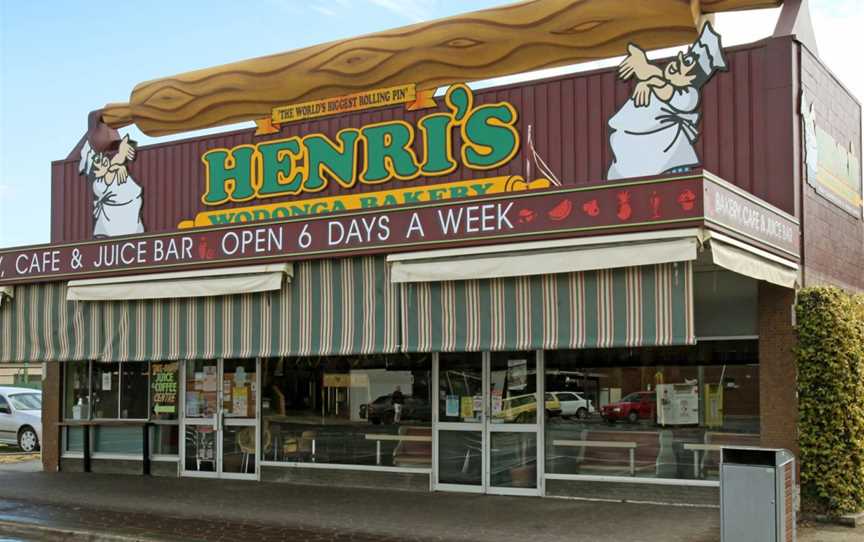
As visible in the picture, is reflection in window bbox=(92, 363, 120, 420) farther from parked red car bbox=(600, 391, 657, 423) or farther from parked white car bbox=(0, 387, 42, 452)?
parked red car bbox=(600, 391, 657, 423)

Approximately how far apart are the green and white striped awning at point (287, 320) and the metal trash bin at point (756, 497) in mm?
4241

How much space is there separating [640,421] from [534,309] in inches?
110

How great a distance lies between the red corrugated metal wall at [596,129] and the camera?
12.0 meters

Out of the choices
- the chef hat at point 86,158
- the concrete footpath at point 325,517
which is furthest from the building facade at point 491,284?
the chef hat at point 86,158

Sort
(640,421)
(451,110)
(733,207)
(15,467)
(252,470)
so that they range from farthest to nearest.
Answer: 1. (15,467)
2. (252,470)
3. (451,110)
4. (640,421)
5. (733,207)

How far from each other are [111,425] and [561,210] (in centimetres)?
979

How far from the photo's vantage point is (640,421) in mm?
12703

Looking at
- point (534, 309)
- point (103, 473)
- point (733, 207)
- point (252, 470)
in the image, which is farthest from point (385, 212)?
point (103, 473)

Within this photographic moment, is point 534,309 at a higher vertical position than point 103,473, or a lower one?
higher

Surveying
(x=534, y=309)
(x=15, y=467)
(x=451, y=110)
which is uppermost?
(x=451, y=110)

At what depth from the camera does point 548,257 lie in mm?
10727

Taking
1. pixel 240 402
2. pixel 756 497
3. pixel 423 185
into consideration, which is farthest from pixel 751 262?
pixel 240 402

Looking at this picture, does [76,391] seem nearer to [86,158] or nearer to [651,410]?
[86,158]

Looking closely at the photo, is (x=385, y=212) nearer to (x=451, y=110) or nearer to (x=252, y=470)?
(x=451, y=110)
